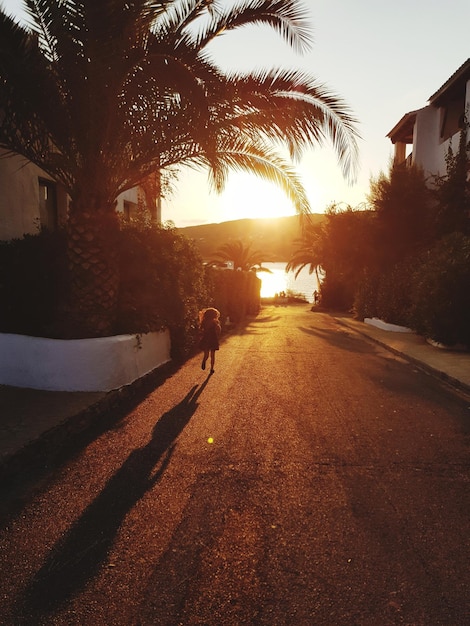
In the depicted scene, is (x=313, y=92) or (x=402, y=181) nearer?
(x=313, y=92)

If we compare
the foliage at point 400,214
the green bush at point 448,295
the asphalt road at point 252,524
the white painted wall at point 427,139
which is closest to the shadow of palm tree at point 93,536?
the asphalt road at point 252,524

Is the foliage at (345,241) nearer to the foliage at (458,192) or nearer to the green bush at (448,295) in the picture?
the foliage at (458,192)

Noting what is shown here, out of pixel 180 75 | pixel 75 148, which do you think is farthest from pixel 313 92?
pixel 75 148

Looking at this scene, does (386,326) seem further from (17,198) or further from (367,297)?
(17,198)

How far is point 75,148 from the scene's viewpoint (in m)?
7.76

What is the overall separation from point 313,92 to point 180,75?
2.65 m

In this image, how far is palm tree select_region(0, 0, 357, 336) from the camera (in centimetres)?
696

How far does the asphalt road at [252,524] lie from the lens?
2643 millimetres

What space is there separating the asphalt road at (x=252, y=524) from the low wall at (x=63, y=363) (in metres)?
1.01

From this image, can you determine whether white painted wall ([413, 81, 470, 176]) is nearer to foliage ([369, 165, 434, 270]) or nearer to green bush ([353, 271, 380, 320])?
foliage ([369, 165, 434, 270])

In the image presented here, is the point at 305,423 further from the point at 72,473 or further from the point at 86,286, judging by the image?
the point at 86,286

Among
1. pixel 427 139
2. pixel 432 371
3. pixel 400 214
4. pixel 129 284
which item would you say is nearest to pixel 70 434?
pixel 129 284

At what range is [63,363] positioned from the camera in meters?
7.09

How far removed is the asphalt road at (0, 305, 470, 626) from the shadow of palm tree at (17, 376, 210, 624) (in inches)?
0.5
